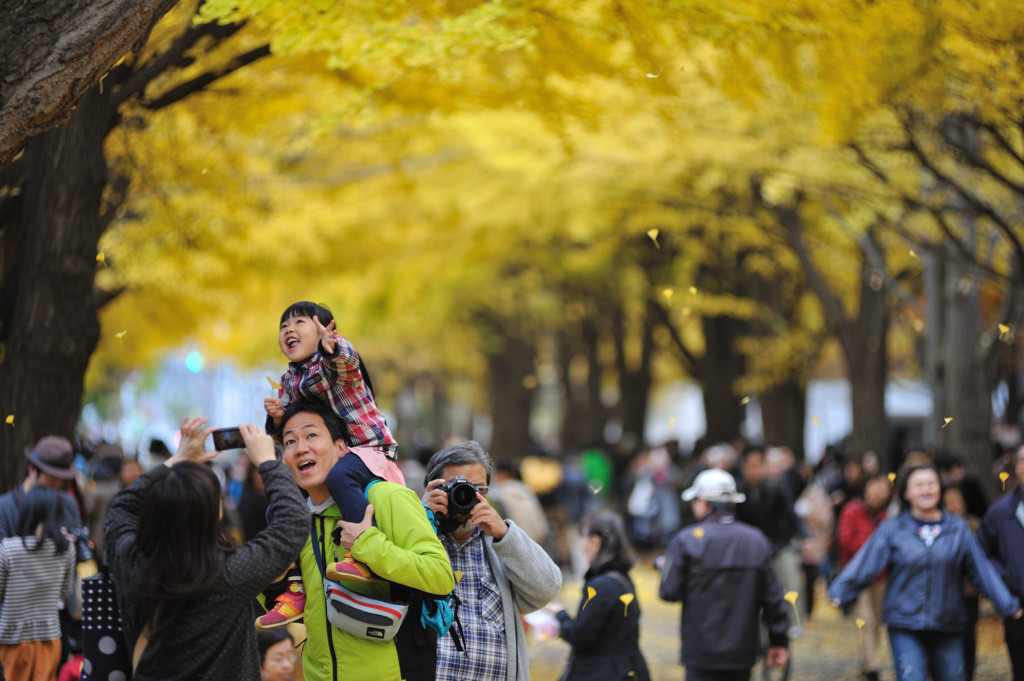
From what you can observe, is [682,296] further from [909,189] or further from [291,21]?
[291,21]

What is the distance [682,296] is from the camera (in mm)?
23156

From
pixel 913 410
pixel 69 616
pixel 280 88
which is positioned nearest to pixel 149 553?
pixel 69 616

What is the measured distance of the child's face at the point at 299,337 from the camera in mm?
4281

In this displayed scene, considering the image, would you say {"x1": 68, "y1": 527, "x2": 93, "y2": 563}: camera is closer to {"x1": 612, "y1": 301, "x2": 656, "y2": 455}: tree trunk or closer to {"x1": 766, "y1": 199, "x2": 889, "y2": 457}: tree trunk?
{"x1": 766, "y1": 199, "x2": 889, "y2": 457}: tree trunk

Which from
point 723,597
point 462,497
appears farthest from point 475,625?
point 723,597

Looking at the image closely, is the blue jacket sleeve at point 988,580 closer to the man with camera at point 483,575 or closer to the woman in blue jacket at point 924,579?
the woman in blue jacket at point 924,579

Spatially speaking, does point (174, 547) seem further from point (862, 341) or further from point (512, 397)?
point (512, 397)

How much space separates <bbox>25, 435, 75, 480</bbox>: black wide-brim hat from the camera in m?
6.52

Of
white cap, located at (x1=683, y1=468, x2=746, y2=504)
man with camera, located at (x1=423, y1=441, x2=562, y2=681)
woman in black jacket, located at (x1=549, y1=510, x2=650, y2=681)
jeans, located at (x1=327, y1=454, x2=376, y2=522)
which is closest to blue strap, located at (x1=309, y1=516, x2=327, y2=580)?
jeans, located at (x1=327, y1=454, x2=376, y2=522)

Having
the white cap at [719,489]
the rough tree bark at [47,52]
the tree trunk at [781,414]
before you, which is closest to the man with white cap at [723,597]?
the white cap at [719,489]

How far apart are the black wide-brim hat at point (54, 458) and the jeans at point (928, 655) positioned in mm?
4967

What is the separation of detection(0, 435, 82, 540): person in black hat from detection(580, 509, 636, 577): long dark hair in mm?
2878

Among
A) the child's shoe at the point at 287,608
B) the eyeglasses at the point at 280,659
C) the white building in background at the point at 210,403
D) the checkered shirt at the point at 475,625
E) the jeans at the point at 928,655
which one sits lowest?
the white building in background at the point at 210,403

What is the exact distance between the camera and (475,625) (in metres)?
4.58
